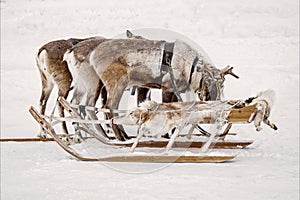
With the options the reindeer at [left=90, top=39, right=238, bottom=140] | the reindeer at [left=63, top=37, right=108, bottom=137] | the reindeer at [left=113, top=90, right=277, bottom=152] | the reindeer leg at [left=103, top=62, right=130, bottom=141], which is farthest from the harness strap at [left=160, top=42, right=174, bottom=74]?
the reindeer at [left=63, top=37, right=108, bottom=137]

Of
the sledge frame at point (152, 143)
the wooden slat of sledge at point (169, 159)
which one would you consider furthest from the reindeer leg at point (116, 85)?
the wooden slat of sledge at point (169, 159)

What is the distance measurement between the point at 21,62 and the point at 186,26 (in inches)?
162

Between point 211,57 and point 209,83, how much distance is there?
637cm

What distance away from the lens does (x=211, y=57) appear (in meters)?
11.6

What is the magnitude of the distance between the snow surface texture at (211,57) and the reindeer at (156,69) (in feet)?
2.53

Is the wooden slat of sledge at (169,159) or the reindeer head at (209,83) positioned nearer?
the wooden slat of sledge at (169,159)

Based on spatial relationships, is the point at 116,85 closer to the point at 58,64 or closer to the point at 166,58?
the point at 166,58

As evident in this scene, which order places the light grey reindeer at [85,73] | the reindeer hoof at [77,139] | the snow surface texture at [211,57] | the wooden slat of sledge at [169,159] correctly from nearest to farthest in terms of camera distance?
the snow surface texture at [211,57]
the wooden slat of sledge at [169,159]
the reindeer hoof at [77,139]
the light grey reindeer at [85,73]

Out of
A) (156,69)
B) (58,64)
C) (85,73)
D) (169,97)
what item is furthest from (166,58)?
(58,64)

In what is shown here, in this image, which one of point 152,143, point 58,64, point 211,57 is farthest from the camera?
point 211,57

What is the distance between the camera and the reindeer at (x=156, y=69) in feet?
17.5

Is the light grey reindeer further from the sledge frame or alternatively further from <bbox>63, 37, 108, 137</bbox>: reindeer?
the sledge frame

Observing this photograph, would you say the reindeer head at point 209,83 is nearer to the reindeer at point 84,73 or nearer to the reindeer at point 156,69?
the reindeer at point 156,69

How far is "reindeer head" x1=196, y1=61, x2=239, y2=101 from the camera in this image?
210 inches
